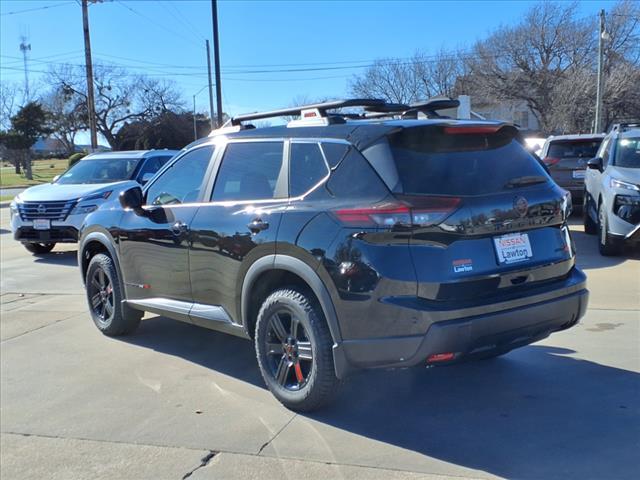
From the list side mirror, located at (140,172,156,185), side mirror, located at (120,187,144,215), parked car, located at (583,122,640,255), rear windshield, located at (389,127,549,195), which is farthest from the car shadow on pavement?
side mirror, located at (140,172,156,185)

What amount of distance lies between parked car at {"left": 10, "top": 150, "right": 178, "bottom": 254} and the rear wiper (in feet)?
26.7

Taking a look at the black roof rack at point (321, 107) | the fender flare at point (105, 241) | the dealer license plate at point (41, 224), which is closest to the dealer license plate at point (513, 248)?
the black roof rack at point (321, 107)

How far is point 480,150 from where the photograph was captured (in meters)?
4.04

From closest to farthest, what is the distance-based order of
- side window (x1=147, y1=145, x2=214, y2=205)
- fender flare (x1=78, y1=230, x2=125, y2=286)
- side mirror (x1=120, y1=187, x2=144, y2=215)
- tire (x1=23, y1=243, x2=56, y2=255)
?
side window (x1=147, y1=145, x2=214, y2=205) → side mirror (x1=120, y1=187, x2=144, y2=215) → fender flare (x1=78, y1=230, x2=125, y2=286) → tire (x1=23, y1=243, x2=56, y2=255)

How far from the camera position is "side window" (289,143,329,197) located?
13.4ft

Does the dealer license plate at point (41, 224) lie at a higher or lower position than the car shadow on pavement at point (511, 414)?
higher

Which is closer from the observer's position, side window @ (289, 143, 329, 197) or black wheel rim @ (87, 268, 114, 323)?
side window @ (289, 143, 329, 197)

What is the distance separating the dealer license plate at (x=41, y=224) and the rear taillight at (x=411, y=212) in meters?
8.68

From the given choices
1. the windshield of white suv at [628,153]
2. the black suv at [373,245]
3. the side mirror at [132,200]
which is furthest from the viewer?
the windshield of white suv at [628,153]

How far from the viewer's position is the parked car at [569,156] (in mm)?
13305

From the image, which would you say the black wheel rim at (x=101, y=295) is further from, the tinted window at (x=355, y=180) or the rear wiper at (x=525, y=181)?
the rear wiper at (x=525, y=181)

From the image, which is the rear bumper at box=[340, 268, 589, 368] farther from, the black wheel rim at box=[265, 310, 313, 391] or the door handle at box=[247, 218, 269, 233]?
the door handle at box=[247, 218, 269, 233]

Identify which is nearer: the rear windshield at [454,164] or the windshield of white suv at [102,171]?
the rear windshield at [454,164]

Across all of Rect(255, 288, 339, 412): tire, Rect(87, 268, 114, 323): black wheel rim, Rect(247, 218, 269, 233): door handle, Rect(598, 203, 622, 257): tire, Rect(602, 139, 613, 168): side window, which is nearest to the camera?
Rect(255, 288, 339, 412): tire
